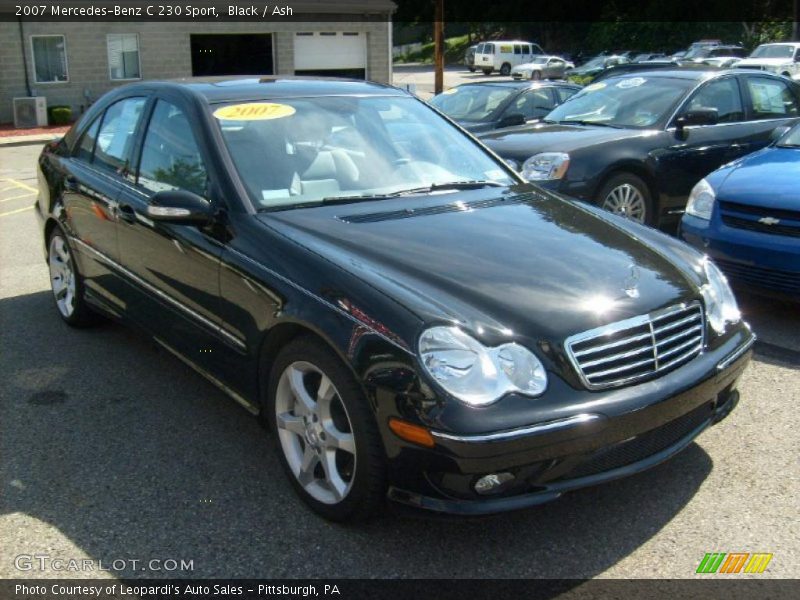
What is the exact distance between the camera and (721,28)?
5366 centimetres

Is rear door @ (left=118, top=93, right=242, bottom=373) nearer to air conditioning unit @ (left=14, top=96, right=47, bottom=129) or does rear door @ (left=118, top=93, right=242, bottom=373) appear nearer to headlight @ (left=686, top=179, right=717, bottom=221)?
headlight @ (left=686, top=179, right=717, bottom=221)

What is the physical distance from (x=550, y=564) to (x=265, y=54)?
27.5 meters

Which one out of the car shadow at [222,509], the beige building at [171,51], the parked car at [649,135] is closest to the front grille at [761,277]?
the parked car at [649,135]

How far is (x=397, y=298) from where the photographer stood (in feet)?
9.80

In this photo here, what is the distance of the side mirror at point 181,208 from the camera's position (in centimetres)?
366

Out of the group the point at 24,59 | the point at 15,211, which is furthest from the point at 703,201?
the point at 24,59

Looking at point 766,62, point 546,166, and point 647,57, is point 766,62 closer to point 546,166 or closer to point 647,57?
point 647,57

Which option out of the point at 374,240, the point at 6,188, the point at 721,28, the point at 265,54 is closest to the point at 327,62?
the point at 265,54

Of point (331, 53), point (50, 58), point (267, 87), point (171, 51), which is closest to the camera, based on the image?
point (267, 87)

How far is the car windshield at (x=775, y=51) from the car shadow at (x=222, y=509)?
34.8 meters

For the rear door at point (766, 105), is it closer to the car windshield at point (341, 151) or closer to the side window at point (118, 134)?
the car windshield at point (341, 151)

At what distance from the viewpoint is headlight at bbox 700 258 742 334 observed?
3451mm

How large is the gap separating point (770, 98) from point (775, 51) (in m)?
29.3

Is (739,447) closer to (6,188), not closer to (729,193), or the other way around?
(729,193)
